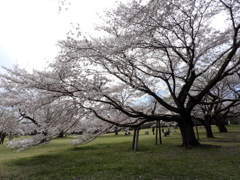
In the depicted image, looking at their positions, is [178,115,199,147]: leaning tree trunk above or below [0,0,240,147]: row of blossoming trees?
below

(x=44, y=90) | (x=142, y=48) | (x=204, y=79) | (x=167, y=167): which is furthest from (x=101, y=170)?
(x=204, y=79)

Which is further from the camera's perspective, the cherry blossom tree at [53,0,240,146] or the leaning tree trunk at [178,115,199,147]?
the leaning tree trunk at [178,115,199,147]

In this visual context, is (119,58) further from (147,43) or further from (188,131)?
(188,131)

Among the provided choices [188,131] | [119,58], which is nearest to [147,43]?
[119,58]

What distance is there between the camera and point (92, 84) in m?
8.41

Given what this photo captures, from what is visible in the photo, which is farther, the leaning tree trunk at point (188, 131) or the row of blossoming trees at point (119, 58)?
the leaning tree trunk at point (188, 131)

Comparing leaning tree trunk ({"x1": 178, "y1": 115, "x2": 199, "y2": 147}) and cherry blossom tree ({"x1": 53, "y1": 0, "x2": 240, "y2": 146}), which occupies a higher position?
cherry blossom tree ({"x1": 53, "y1": 0, "x2": 240, "y2": 146})

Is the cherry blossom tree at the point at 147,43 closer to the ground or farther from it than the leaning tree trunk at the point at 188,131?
farther from it

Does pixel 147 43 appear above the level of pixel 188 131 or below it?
above

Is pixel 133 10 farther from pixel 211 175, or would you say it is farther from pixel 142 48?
pixel 211 175

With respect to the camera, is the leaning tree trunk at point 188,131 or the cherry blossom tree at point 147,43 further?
the leaning tree trunk at point 188,131

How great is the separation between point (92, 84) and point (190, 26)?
516cm

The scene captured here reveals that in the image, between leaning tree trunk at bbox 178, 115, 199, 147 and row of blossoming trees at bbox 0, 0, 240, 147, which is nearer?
row of blossoming trees at bbox 0, 0, 240, 147

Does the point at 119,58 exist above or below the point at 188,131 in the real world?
above
